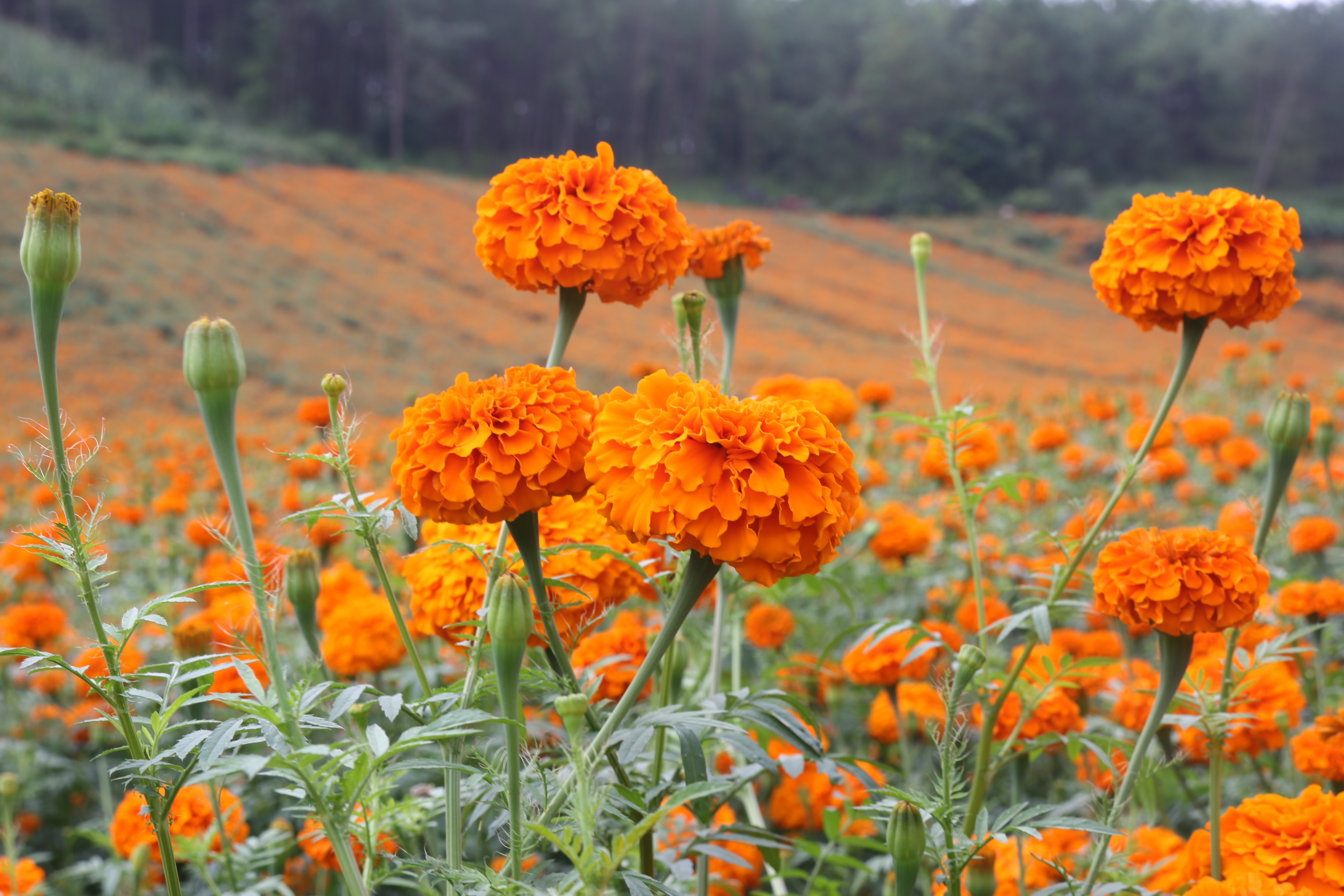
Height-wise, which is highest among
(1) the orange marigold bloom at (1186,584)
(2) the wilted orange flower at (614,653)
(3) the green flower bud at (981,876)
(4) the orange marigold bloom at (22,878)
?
(1) the orange marigold bloom at (1186,584)

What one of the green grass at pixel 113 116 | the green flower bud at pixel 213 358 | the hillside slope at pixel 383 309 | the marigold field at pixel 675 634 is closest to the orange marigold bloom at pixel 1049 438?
the marigold field at pixel 675 634

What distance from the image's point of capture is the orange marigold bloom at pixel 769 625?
6.85 feet

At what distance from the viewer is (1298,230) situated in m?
1.22

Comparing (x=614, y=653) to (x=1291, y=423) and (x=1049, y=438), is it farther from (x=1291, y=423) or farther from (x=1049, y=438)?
(x=1049, y=438)

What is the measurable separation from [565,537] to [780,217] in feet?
84.6

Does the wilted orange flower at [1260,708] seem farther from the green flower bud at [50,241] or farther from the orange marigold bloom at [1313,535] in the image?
the green flower bud at [50,241]

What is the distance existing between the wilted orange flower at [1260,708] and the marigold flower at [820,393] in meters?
0.77

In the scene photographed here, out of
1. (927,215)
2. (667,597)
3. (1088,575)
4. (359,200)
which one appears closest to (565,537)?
(667,597)

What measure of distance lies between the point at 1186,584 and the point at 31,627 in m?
2.46

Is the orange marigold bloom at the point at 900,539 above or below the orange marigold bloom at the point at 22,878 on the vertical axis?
above

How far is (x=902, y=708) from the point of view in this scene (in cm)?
189

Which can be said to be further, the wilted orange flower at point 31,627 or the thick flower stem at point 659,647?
the wilted orange flower at point 31,627

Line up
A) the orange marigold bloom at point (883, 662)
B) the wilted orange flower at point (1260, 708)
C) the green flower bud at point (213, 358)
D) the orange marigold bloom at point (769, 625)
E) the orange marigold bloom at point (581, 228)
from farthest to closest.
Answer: the orange marigold bloom at point (769, 625)
the orange marigold bloom at point (883, 662)
the wilted orange flower at point (1260, 708)
the orange marigold bloom at point (581, 228)
the green flower bud at point (213, 358)

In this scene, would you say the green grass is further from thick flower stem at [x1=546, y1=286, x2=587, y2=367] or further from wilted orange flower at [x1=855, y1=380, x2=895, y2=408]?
thick flower stem at [x1=546, y1=286, x2=587, y2=367]
